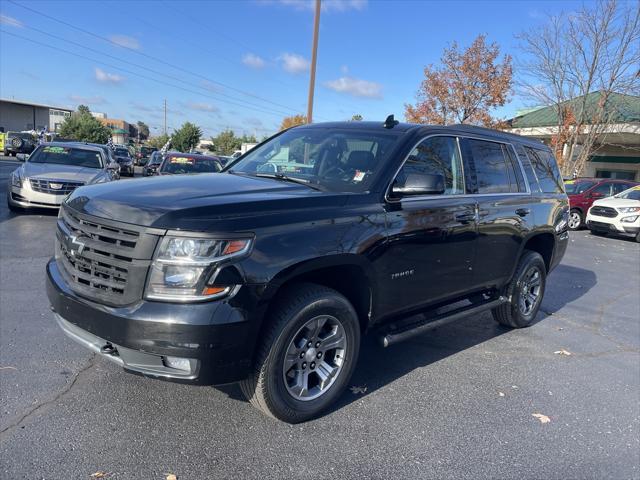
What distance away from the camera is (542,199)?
5477 mm

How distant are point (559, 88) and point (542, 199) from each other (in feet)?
68.7

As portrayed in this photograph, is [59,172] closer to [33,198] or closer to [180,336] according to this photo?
[33,198]

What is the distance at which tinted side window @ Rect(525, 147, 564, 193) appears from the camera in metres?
5.57

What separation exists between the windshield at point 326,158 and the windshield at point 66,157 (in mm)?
8794

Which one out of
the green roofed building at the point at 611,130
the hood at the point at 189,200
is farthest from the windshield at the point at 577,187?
the hood at the point at 189,200

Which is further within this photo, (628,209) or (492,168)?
(628,209)

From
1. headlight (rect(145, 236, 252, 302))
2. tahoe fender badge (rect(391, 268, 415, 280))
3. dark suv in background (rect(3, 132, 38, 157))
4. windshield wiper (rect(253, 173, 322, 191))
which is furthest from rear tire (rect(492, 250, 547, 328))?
dark suv in background (rect(3, 132, 38, 157))

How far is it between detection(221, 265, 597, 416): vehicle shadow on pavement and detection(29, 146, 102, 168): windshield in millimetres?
9714

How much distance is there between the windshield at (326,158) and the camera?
372cm

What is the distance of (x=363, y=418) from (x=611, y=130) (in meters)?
25.2

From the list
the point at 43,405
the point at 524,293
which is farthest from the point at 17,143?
the point at 524,293

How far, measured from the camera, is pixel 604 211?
592 inches

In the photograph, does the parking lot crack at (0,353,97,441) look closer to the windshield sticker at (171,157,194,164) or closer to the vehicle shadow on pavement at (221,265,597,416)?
the vehicle shadow on pavement at (221,265,597,416)

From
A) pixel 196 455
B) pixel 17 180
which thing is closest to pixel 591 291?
pixel 196 455
